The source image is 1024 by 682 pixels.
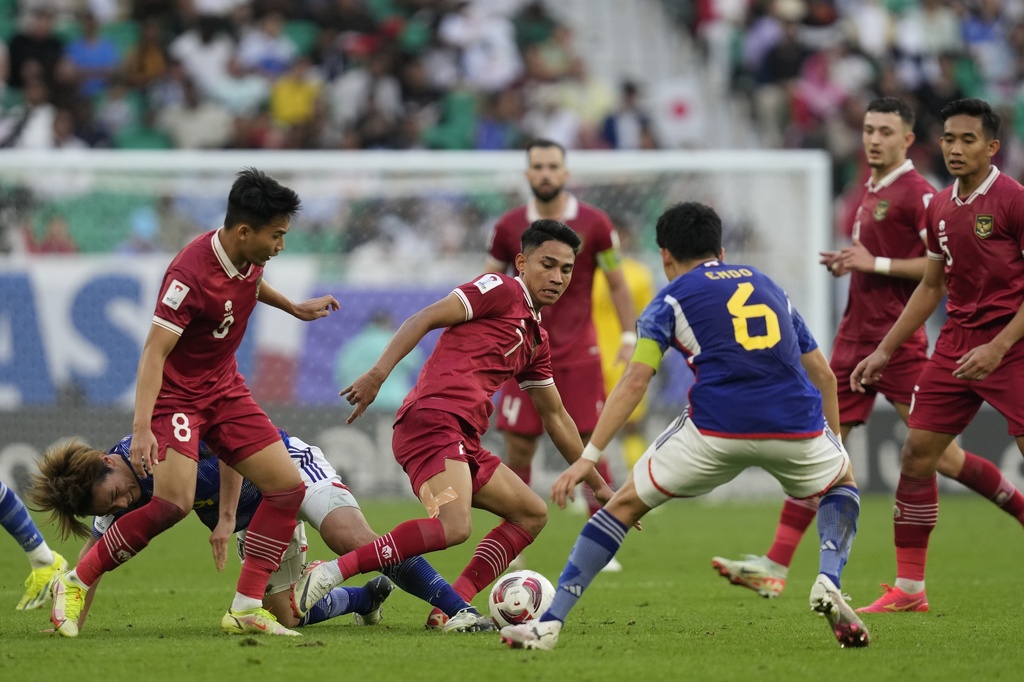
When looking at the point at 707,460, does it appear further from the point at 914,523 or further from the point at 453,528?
the point at 914,523

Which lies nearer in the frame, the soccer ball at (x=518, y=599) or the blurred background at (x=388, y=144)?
the soccer ball at (x=518, y=599)

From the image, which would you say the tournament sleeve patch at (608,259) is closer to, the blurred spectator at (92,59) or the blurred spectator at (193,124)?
the blurred spectator at (193,124)

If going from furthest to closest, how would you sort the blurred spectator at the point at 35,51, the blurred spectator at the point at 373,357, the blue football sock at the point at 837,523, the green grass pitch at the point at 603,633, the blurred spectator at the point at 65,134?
1. the blurred spectator at the point at 35,51
2. the blurred spectator at the point at 65,134
3. the blurred spectator at the point at 373,357
4. the blue football sock at the point at 837,523
5. the green grass pitch at the point at 603,633

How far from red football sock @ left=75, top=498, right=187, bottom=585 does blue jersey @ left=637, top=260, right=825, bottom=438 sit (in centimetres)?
247

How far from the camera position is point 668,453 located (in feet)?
20.0

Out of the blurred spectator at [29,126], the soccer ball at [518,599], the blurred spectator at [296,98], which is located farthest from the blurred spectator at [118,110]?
the soccer ball at [518,599]

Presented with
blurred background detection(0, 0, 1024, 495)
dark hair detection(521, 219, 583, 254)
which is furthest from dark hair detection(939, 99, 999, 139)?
blurred background detection(0, 0, 1024, 495)

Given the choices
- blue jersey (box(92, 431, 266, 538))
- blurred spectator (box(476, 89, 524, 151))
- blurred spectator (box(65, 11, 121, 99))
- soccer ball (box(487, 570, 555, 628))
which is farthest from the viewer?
blurred spectator (box(476, 89, 524, 151))

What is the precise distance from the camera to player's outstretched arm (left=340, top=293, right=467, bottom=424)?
6461 millimetres

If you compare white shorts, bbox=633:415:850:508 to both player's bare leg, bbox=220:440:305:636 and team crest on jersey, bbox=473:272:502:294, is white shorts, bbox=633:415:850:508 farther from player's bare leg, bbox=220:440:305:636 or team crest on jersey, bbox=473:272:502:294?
player's bare leg, bbox=220:440:305:636

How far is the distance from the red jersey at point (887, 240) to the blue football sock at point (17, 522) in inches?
202

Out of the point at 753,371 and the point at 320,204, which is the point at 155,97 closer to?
the point at 320,204

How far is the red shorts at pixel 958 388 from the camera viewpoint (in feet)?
24.2

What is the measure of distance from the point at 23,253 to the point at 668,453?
1059 cm
